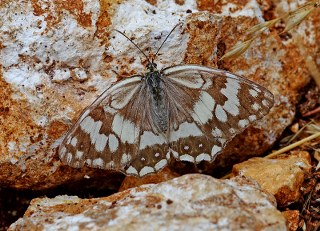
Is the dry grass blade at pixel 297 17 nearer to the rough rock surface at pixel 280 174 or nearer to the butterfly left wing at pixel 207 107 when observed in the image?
the butterfly left wing at pixel 207 107

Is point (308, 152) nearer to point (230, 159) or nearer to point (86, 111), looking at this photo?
point (230, 159)

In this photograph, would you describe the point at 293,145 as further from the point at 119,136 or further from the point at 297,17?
the point at 119,136

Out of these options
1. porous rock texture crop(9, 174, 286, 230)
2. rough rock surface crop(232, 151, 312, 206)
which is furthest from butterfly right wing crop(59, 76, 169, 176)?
rough rock surface crop(232, 151, 312, 206)

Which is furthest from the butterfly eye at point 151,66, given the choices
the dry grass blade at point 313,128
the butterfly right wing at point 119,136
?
the dry grass blade at point 313,128

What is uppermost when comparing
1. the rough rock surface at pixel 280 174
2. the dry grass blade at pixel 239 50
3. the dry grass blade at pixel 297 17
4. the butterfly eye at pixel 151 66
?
the dry grass blade at pixel 297 17

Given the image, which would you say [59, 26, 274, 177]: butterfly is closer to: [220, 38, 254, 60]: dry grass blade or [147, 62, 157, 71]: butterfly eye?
[147, 62, 157, 71]: butterfly eye

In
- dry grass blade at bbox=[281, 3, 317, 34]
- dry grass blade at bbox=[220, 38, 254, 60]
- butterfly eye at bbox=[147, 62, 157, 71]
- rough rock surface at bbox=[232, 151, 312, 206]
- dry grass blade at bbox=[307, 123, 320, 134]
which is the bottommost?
rough rock surface at bbox=[232, 151, 312, 206]

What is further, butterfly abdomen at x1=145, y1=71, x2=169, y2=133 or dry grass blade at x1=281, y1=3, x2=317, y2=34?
butterfly abdomen at x1=145, y1=71, x2=169, y2=133
